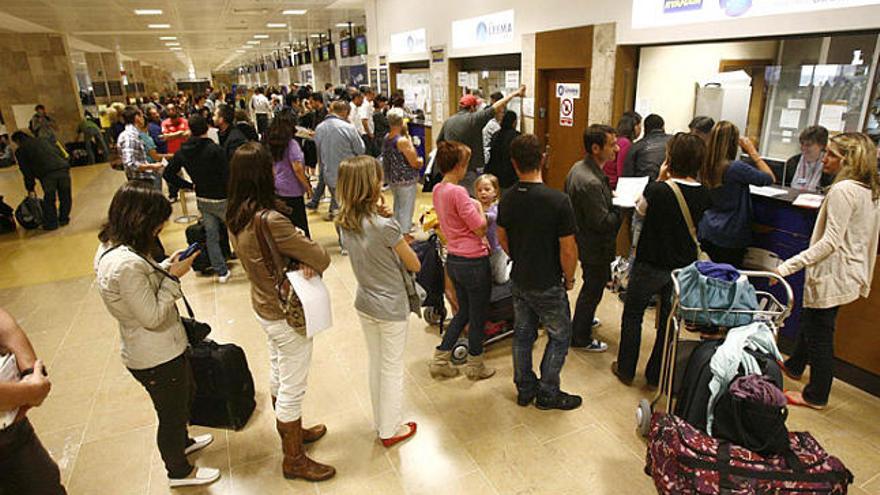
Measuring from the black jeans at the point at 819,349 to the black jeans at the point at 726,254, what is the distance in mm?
783

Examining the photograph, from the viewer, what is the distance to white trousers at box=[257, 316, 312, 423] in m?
2.33

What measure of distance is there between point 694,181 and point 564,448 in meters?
1.61

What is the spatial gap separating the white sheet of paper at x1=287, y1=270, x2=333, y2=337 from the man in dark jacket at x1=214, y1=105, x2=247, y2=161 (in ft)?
11.3

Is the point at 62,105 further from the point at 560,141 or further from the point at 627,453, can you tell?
the point at 627,453

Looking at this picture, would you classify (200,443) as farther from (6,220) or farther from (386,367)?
(6,220)

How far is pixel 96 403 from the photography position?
326 centimetres

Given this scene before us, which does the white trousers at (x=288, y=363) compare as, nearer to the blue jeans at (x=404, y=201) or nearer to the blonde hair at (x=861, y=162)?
the blonde hair at (x=861, y=162)

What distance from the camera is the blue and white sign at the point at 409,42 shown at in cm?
888

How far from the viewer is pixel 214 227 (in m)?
5.09

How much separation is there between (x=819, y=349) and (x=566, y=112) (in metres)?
3.77

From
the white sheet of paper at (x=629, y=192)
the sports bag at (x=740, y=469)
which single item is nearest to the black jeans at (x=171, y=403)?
the sports bag at (x=740, y=469)

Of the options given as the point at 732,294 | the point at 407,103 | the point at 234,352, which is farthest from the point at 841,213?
the point at 407,103

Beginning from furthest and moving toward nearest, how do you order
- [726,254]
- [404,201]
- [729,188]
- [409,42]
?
[409,42]
[404,201]
[726,254]
[729,188]

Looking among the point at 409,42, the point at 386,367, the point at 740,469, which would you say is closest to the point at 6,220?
the point at 409,42
